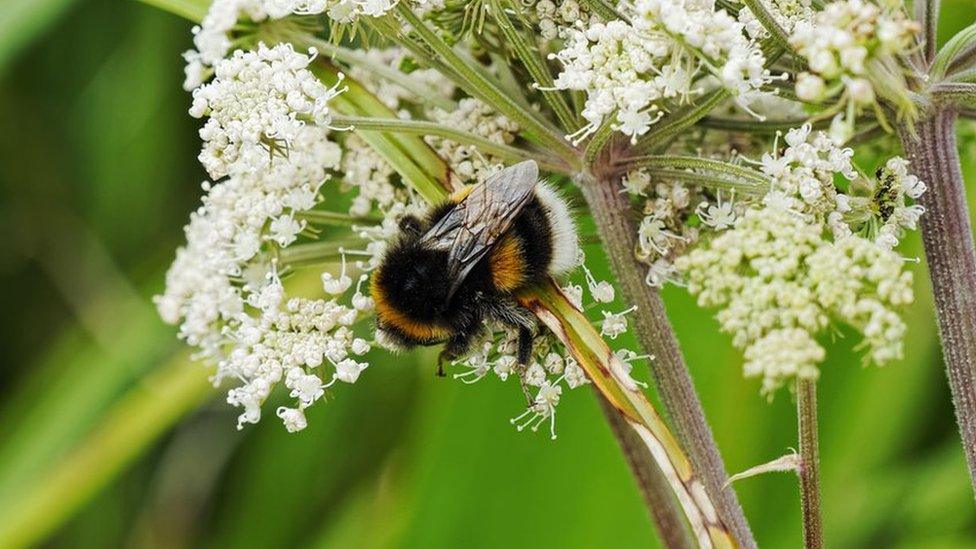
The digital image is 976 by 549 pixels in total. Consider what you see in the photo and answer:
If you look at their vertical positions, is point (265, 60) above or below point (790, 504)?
above

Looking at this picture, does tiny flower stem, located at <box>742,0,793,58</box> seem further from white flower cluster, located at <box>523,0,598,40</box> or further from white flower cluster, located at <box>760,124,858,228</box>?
white flower cluster, located at <box>523,0,598,40</box>

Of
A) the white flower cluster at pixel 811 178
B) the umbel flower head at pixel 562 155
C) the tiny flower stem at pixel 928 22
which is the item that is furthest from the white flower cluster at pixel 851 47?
the tiny flower stem at pixel 928 22

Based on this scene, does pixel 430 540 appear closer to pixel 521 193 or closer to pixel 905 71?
pixel 521 193

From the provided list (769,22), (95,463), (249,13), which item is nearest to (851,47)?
(769,22)

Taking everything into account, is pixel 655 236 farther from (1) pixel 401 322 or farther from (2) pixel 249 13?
(2) pixel 249 13

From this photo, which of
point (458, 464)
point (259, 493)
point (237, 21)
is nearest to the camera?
point (237, 21)

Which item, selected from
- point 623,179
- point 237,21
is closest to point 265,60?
point 237,21

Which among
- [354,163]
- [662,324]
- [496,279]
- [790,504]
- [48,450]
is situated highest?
[354,163]
